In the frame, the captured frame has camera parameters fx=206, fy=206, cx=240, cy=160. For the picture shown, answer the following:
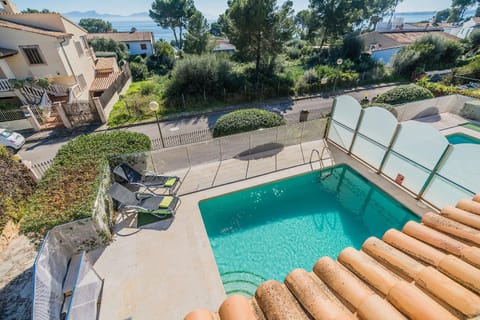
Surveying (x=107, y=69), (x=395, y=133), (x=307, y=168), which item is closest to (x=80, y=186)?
(x=307, y=168)

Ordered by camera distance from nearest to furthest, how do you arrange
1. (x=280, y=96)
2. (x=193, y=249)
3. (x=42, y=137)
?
(x=193, y=249)
(x=42, y=137)
(x=280, y=96)

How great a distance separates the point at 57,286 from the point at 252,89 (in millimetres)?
18120

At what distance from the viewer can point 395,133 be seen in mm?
7945

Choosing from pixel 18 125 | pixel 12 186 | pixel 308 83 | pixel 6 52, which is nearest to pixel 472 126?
pixel 308 83

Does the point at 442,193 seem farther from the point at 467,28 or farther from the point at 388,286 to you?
the point at 467,28

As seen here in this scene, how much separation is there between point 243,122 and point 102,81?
19.0 metres

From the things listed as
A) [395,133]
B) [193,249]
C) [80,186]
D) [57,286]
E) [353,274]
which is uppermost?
[353,274]

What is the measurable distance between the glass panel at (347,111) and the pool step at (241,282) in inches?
313

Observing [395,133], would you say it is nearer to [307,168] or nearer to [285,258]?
[307,168]

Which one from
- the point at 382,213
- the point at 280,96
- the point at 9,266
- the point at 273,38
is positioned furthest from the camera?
the point at 280,96

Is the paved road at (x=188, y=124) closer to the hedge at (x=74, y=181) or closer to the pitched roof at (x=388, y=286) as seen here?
the hedge at (x=74, y=181)

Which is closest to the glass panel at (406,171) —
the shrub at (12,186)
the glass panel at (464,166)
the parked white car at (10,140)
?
the glass panel at (464,166)

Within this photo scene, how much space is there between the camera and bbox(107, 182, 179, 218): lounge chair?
Result: 7039 millimetres

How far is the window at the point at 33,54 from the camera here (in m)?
15.3
